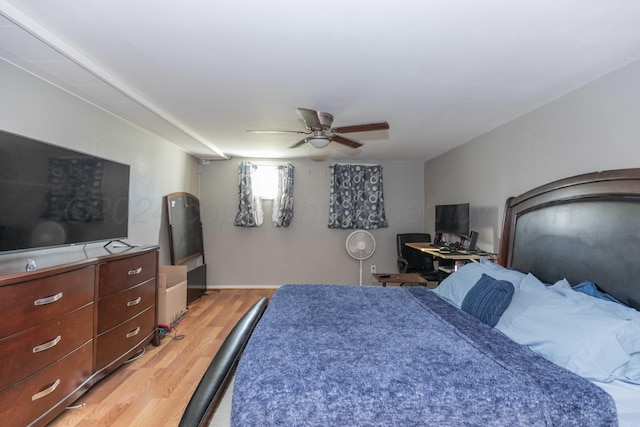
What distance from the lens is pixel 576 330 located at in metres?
1.48

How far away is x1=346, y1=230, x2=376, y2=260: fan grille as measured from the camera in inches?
169

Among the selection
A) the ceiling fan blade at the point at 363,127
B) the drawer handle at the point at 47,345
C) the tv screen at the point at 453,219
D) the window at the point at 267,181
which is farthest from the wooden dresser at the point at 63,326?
the tv screen at the point at 453,219

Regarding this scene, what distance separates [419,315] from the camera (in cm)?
198

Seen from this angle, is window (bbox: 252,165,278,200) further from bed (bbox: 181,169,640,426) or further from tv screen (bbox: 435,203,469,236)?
bed (bbox: 181,169,640,426)

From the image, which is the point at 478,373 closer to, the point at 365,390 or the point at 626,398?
the point at 365,390

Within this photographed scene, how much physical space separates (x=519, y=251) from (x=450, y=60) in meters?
1.79

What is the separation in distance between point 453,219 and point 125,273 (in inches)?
141

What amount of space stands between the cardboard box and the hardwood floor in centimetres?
17

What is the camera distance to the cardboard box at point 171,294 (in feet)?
10.3

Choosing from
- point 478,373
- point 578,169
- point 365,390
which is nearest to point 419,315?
point 478,373

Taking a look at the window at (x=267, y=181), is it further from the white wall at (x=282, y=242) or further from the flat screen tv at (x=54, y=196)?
the flat screen tv at (x=54, y=196)

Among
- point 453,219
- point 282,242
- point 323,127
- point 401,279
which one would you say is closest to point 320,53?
point 323,127

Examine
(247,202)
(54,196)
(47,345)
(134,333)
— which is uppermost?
(247,202)

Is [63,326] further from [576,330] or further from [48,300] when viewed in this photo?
[576,330]
